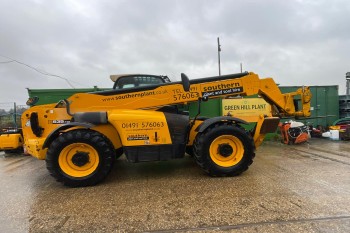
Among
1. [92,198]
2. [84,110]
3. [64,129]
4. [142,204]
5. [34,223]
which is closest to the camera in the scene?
[34,223]

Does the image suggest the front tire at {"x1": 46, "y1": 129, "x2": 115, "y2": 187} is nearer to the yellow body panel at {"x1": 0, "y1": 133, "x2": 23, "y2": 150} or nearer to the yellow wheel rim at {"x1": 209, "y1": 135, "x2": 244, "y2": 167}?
the yellow wheel rim at {"x1": 209, "y1": 135, "x2": 244, "y2": 167}

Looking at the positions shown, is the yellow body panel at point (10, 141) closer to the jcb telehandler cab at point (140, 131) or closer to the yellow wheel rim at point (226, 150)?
the jcb telehandler cab at point (140, 131)

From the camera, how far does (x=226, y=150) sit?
4539mm

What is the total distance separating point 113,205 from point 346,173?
161 inches

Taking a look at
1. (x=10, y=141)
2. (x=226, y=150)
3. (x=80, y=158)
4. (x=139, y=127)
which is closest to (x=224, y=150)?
(x=226, y=150)

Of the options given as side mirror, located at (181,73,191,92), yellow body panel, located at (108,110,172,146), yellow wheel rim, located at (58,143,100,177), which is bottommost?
yellow wheel rim, located at (58,143,100,177)

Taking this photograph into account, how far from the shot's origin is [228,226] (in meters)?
2.72

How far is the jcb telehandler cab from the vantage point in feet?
13.9

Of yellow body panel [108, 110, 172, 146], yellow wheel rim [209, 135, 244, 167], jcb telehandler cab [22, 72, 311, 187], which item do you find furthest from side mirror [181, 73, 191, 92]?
yellow wheel rim [209, 135, 244, 167]

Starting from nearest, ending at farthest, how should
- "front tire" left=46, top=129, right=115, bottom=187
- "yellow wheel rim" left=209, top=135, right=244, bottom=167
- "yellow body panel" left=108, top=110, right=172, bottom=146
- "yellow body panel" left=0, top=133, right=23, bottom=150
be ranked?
"front tire" left=46, top=129, right=115, bottom=187 → "yellow body panel" left=108, top=110, right=172, bottom=146 → "yellow wheel rim" left=209, top=135, right=244, bottom=167 → "yellow body panel" left=0, top=133, right=23, bottom=150

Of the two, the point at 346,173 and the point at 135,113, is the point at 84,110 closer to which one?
the point at 135,113

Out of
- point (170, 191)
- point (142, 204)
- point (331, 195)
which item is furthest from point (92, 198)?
point (331, 195)

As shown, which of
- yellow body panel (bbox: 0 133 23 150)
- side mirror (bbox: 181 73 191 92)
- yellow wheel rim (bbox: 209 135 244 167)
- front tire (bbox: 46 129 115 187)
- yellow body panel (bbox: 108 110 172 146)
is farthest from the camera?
yellow body panel (bbox: 0 133 23 150)

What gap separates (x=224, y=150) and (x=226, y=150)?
40 mm
